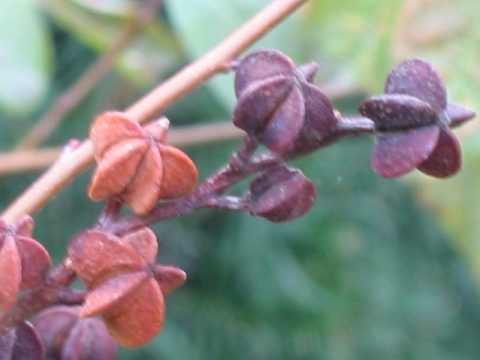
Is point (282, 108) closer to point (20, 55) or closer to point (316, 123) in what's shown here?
point (316, 123)

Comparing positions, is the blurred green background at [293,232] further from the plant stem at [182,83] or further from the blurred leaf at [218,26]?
the plant stem at [182,83]

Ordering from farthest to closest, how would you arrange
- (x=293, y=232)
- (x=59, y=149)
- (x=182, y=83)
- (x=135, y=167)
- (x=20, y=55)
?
(x=293, y=232), (x=59, y=149), (x=20, y=55), (x=182, y=83), (x=135, y=167)

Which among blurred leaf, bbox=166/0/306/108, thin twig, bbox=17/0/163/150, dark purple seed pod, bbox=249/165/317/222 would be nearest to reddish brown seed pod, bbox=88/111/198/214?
dark purple seed pod, bbox=249/165/317/222

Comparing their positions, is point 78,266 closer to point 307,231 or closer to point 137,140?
point 137,140

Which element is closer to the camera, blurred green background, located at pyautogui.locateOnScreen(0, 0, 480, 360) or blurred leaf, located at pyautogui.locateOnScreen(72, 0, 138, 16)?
blurred green background, located at pyautogui.locateOnScreen(0, 0, 480, 360)

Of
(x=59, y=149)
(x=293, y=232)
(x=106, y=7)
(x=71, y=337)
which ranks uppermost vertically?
(x=71, y=337)

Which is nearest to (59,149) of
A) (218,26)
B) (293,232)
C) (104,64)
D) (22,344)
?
(104,64)

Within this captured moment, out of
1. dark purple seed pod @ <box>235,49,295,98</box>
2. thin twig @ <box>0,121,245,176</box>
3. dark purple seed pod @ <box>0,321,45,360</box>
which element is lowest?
thin twig @ <box>0,121,245,176</box>

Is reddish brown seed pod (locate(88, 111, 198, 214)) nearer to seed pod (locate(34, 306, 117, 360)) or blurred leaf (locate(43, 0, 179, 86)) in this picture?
seed pod (locate(34, 306, 117, 360))
